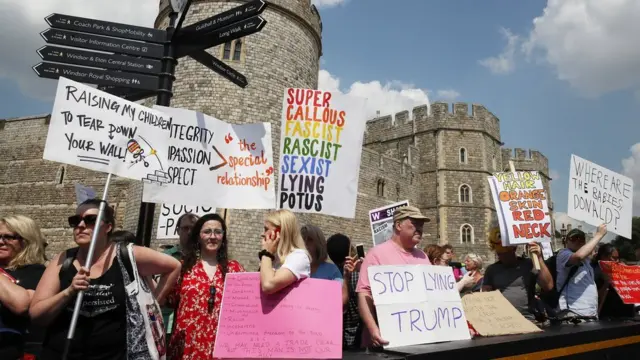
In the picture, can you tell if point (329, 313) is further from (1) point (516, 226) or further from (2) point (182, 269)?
(1) point (516, 226)

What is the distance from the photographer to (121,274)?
6.95 feet

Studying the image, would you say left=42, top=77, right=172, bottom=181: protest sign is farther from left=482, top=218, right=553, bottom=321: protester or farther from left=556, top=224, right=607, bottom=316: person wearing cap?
left=556, top=224, right=607, bottom=316: person wearing cap

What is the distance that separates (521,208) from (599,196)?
56.3 inches

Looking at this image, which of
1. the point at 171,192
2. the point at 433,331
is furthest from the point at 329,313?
the point at 171,192

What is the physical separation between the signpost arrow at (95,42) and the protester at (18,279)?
5.17 ft

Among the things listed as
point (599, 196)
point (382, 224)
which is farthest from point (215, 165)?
point (599, 196)

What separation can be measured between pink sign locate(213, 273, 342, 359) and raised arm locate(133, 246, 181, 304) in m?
0.34

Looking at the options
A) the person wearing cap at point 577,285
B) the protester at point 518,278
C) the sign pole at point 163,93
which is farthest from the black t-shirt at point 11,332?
the person wearing cap at point 577,285

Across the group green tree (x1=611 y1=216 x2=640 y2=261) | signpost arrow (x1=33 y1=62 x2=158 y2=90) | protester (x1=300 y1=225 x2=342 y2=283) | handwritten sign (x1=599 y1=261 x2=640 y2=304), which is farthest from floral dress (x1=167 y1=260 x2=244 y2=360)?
green tree (x1=611 y1=216 x2=640 y2=261)

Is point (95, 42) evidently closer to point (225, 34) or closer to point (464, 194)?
point (225, 34)

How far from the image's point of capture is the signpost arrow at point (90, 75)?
3203 mm

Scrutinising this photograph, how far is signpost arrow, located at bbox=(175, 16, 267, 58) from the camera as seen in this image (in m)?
3.37

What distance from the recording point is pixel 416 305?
2.52m

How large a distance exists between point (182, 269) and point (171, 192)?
915 millimetres
